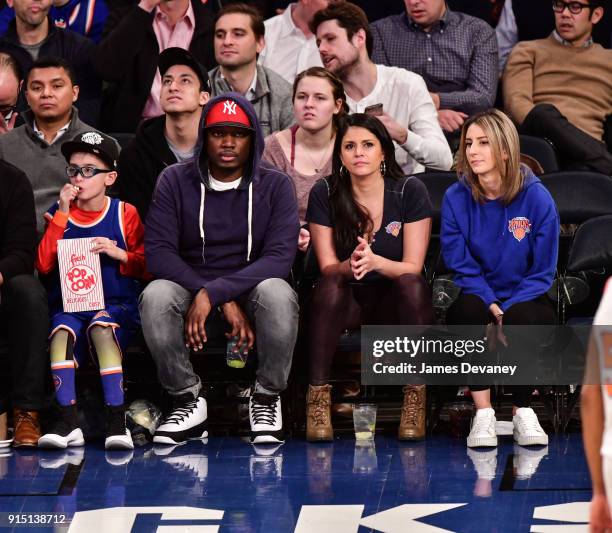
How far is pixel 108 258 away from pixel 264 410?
3.28 ft

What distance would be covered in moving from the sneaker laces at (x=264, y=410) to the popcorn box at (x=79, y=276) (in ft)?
2.65

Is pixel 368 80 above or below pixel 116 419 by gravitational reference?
above

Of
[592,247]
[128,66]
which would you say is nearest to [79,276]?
[128,66]

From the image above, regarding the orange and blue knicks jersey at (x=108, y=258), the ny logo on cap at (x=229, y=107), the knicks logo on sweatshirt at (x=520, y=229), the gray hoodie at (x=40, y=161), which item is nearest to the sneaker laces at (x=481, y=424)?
the knicks logo on sweatshirt at (x=520, y=229)

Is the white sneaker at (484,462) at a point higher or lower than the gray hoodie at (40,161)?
lower

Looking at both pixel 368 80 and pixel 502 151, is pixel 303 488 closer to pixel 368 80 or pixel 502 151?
pixel 502 151

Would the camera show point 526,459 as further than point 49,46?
No

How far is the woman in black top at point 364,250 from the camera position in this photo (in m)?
6.19

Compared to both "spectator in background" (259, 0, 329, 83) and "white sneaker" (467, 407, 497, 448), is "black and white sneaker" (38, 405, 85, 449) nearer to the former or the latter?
"white sneaker" (467, 407, 497, 448)

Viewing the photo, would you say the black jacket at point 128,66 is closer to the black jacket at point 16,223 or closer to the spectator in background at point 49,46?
the spectator in background at point 49,46

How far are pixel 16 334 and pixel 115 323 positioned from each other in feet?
1.41

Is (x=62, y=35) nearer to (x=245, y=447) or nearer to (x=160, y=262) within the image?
(x=160, y=262)

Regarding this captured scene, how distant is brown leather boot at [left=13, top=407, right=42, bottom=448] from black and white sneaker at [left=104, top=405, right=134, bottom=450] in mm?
309

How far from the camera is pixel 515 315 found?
616 centimetres
